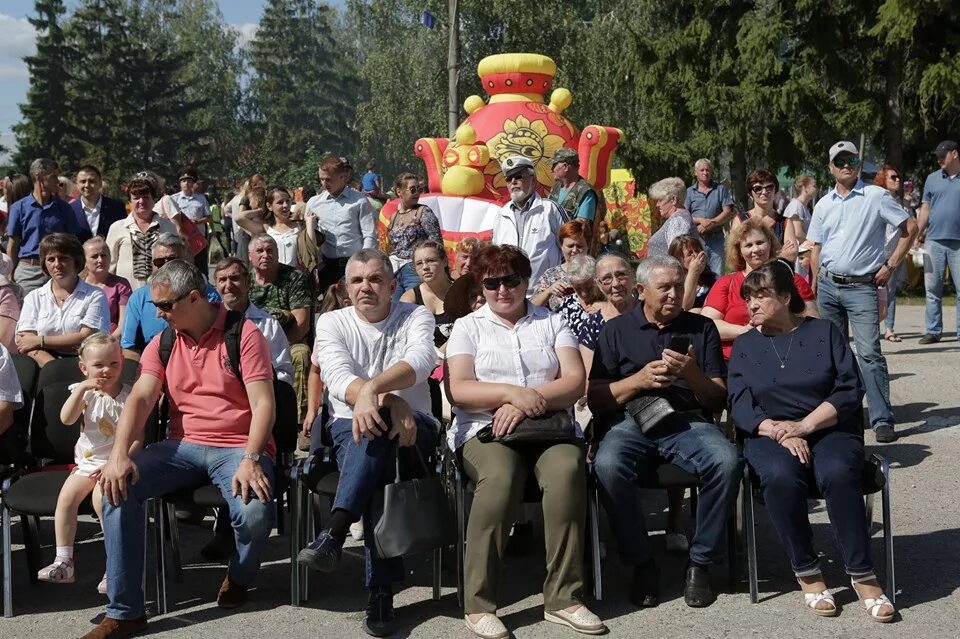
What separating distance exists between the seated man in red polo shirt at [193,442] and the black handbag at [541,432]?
966 mm

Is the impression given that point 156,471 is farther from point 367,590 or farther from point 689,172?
point 689,172

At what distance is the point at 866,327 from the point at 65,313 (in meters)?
4.82

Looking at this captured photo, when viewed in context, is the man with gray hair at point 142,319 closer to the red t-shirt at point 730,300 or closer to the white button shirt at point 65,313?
the white button shirt at point 65,313

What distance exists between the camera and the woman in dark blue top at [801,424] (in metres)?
4.52

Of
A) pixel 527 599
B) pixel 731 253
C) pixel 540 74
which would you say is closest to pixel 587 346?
pixel 731 253

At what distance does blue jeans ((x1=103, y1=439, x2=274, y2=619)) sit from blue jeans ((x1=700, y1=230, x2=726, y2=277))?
6.29m

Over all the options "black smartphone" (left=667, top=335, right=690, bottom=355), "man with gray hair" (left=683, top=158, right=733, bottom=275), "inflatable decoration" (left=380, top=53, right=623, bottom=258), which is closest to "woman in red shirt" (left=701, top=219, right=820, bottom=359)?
"black smartphone" (left=667, top=335, right=690, bottom=355)

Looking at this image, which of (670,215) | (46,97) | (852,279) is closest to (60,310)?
(670,215)

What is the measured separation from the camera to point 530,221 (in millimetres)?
7762

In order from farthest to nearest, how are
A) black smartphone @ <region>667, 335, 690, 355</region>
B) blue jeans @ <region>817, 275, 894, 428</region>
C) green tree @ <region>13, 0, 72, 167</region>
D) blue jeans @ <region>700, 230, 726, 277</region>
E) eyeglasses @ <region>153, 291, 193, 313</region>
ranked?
1. green tree @ <region>13, 0, 72, 167</region>
2. blue jeans @ <region>700, 230, 726, 277</region>
3. blue jeans @ <region>817, 275, 894, 428</region>
4. black smartphone @ <region>667, 335, 690, 355</region>
5. eyeglasses @ <region>153, 291, 193, 313</region>

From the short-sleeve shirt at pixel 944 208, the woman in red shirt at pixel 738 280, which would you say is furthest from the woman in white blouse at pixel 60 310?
the short-sleeve shirt at pixel 944 208

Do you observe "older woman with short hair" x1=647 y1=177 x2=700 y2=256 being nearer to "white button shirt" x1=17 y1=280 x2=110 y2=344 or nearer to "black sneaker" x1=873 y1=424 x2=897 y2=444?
"black sneaker" x1=873 y1=424 x2=897 y2=444

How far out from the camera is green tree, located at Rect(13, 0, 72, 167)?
153ft

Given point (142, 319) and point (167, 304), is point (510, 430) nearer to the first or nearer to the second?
point (167, 304)
